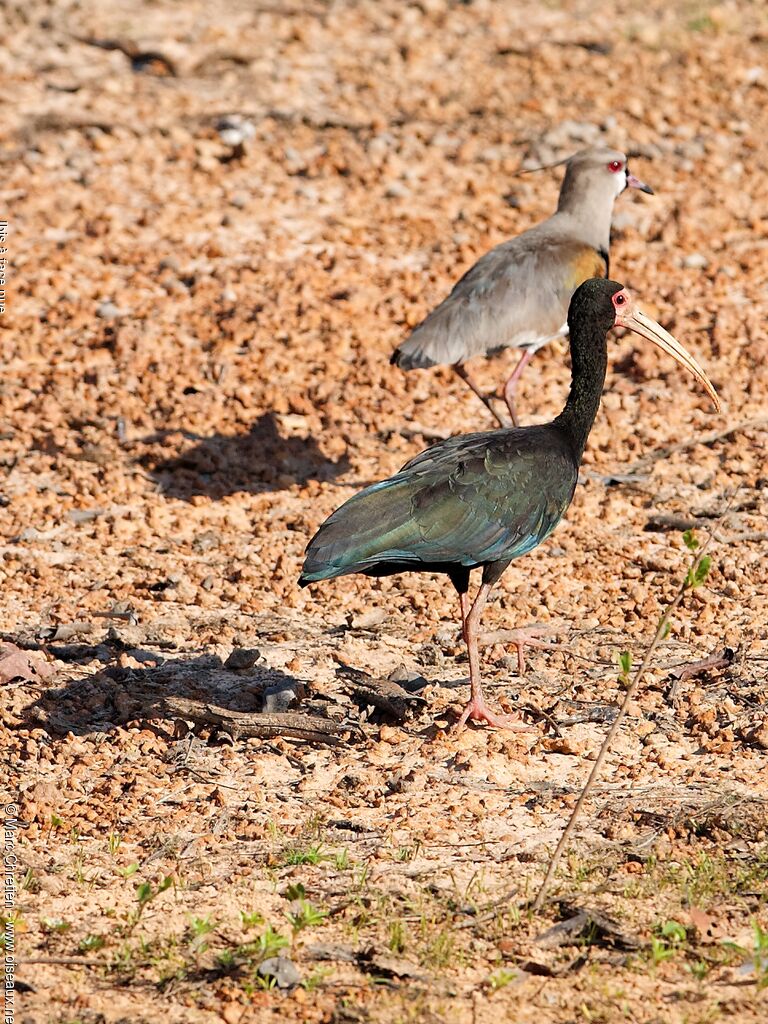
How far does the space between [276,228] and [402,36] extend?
4497 millimetres

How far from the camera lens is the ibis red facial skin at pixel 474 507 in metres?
5.66

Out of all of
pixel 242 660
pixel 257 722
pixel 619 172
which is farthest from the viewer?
pixel 619 172

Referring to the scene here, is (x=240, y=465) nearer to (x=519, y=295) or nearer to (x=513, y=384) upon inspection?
(x=513, y=384)

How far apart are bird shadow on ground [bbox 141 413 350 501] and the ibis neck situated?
2257 millimetres

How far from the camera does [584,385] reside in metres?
6.54

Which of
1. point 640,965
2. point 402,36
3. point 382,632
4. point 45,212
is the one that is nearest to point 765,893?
point 640,965

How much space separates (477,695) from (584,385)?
59.7 inches

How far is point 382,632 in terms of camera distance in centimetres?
686

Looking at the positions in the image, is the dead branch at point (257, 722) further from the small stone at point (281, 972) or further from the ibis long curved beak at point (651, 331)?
the ibis long curved beak at point (651, 331)

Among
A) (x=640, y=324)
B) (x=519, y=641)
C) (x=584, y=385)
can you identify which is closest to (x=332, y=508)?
(x=519, y=641)

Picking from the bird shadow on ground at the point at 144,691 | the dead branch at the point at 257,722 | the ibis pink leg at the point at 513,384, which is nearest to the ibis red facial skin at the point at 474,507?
the dead branch at the point at 257,722

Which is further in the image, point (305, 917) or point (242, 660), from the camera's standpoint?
point (242, 660)

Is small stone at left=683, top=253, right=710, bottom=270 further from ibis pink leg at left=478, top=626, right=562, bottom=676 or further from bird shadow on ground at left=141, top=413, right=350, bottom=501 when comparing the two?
ibis pink leg at left=478, top=626, right=562, bottom=676

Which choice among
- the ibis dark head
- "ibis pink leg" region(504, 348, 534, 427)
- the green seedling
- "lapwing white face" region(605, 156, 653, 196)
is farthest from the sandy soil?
the ibis dark head
